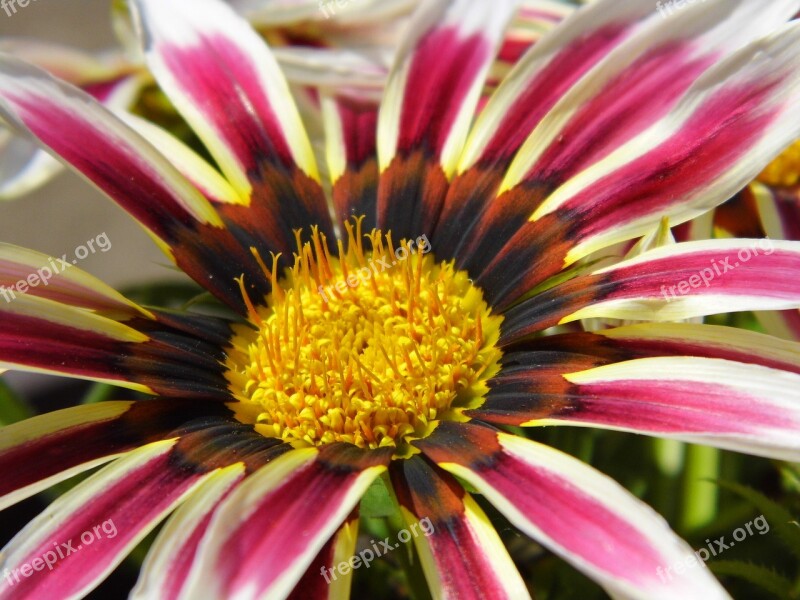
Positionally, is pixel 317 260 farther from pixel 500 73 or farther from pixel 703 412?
pixel 703 412

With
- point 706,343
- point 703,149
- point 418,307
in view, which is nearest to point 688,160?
point 703,149

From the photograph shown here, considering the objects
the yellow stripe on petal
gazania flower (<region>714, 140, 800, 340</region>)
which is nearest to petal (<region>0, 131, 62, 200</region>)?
the yellow stripe on petal

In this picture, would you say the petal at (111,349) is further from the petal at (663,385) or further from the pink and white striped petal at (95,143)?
the petal at (663,385)

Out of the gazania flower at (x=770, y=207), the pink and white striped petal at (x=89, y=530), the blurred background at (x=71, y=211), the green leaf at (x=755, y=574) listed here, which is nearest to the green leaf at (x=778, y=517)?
the green leaf at (x=755, y=574)

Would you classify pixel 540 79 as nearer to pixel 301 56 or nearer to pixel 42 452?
pixel 301 56

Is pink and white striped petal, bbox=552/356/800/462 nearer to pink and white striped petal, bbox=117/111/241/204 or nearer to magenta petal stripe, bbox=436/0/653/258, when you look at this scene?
magenta petal stripe, bbox=436/0/653/258

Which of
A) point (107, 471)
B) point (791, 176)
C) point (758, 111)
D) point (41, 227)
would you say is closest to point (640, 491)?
point (791, 176)
